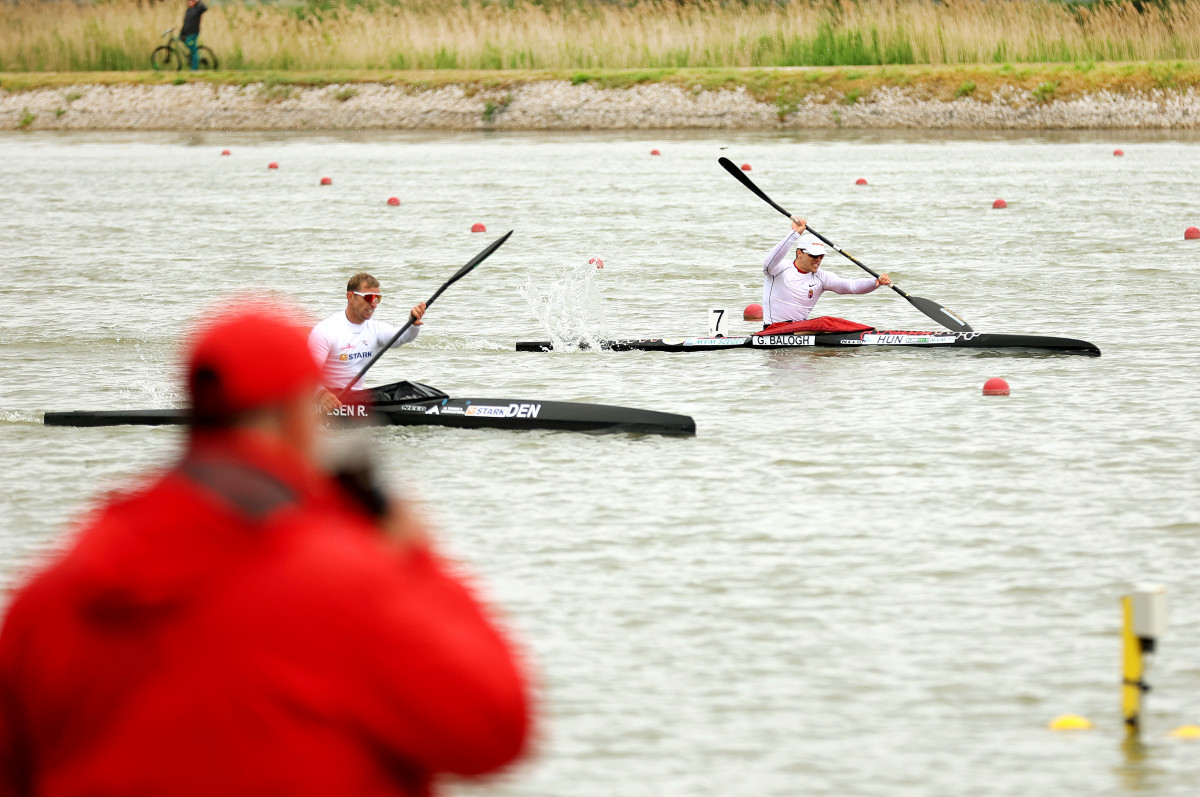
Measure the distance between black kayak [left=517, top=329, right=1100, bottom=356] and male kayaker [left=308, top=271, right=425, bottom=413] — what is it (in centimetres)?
344

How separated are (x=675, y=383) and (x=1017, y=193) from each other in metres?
14.2

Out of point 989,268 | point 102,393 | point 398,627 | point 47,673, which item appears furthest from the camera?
point 989,268

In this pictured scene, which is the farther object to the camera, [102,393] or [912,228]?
[912,228]

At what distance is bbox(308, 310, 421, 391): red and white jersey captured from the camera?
11422 millimetres

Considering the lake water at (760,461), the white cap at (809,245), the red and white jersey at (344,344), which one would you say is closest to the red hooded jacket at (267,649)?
the lake water at (760,461)

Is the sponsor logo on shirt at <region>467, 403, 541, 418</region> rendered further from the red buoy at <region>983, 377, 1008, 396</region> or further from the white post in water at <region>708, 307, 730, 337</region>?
the white post in water at <region>708, 307, 730, 337</region>

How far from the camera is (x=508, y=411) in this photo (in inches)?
447

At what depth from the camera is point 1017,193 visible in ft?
84.4

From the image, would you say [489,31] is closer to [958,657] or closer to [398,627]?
[958,657]

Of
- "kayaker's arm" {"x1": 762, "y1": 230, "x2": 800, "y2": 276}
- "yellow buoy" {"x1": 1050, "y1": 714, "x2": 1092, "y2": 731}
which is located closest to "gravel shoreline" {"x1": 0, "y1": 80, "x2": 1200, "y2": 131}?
"kayaker's arm" {"x1": 762, "y1": 230, "x2": 800, "y2": 276}

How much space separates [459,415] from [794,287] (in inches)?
177

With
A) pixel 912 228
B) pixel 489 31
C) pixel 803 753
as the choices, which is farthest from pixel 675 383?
pixel 489 31

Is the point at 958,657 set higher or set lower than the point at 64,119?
lower

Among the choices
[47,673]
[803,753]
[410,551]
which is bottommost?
[803,753]
